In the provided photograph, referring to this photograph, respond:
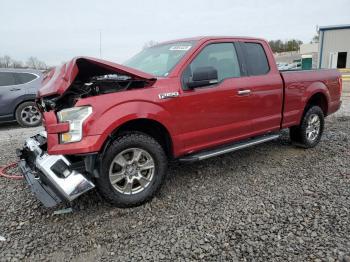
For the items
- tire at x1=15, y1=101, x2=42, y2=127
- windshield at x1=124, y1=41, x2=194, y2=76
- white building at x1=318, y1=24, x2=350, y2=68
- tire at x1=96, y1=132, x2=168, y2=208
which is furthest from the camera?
white building at x1=318, y1=24, x2=350, y2=68

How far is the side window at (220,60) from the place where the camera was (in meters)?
3.97

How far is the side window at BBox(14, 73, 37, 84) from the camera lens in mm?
8648

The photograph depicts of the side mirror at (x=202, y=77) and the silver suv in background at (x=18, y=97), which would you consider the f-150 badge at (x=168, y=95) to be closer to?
the side mirror at (x=202, y=77)

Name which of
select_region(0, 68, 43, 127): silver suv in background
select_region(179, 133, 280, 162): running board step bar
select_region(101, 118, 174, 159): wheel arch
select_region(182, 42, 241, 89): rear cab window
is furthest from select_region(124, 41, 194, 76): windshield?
select_region(0, 68, 43, 127): silver suv in background

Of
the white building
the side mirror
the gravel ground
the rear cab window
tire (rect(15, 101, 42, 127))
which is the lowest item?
the gravel ground

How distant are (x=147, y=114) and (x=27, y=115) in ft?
20.6

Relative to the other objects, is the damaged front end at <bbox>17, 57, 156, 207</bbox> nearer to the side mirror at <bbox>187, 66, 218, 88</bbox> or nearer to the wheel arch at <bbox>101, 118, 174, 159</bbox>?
the wheel arch at <bbox>101, 118, 174, 159</bbox>

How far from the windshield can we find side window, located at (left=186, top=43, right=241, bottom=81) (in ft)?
0.66

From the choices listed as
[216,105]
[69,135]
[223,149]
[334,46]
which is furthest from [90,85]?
Answer: [334,46]

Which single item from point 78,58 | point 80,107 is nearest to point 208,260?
point 80,107

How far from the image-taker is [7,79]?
8539 mm

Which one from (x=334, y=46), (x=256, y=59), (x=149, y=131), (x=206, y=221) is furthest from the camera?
(x=334, y=46)

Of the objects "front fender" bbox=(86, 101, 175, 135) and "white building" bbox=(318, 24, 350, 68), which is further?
"white building" bbox=(318, 24, 350, 68)

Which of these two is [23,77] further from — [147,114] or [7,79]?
[147,114]
